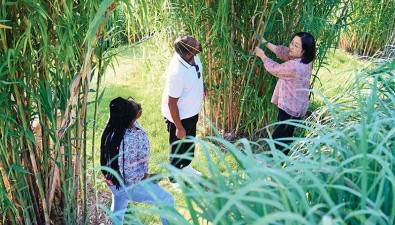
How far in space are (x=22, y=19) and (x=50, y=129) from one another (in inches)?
22.2

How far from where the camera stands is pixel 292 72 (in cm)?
313

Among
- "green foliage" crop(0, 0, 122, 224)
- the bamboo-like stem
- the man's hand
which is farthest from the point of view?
the man's hand

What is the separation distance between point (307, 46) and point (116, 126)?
141cm

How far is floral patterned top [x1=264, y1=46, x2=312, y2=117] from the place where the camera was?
10.3ft

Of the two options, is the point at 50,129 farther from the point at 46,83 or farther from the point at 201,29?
the point at 201,29

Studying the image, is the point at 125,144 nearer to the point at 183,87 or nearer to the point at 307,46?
the point at 183,87

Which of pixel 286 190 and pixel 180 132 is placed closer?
pixel 286 190

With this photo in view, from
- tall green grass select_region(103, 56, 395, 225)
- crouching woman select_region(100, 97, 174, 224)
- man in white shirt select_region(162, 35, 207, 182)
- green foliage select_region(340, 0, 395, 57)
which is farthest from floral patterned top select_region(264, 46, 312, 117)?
green foliage select_region(340, 0, 395, 57)

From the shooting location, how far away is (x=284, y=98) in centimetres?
329

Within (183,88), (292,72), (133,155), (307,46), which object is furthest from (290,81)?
(133,155)

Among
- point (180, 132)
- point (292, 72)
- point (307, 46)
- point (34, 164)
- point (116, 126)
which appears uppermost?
point (307, 46)

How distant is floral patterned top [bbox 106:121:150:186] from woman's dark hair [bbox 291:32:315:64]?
50.3 inches

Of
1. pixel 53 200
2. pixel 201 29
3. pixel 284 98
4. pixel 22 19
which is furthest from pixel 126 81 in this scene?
pixel 22 19

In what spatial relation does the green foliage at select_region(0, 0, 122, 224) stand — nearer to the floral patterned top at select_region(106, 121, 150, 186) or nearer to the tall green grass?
the floral patterned top at select_region(106, 121, 150, 186)
